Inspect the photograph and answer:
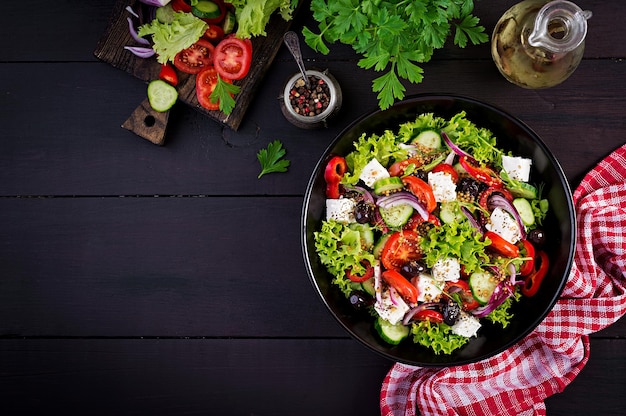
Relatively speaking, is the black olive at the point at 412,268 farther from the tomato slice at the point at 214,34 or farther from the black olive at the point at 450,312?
the tomato slice at the point at 214,34

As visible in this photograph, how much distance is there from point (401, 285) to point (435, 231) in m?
0.21

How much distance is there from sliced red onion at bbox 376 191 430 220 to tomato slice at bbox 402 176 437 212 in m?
0.01

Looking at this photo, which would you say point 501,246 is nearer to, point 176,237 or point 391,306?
point 391,306

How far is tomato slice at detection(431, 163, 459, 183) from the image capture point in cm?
187

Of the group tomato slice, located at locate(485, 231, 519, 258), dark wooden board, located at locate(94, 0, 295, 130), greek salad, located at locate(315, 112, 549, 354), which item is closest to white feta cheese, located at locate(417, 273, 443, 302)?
greek salad, located at locate(315, 112, 549, 354)

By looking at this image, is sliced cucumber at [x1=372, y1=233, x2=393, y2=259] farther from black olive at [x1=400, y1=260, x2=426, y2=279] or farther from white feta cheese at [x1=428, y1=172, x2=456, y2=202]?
white feta cheese at [x1=428, y1=172, x2=456, y2=202]

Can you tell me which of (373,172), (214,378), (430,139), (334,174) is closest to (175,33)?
(334,174)

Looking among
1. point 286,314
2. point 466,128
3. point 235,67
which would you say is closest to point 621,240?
point 466,128

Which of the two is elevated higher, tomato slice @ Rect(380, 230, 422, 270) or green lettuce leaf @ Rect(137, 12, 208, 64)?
green lettuce leaf @ Rect(137, 12, 208, 64)

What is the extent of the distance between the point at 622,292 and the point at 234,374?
1455 millimetres

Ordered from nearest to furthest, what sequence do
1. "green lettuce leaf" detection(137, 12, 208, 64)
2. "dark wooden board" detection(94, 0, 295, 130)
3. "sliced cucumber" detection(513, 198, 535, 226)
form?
1. "sliced cucumber" detection(513, 198, 535, 226)
2. "green lettuce leaf" detection(137, 12, 208, 64)
3. "dark wooden board" detection(94, 0, 295, 130)

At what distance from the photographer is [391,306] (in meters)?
1.87

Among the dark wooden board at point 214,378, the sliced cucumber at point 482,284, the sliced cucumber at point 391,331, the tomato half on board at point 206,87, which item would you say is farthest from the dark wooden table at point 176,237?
the sliced cucumber at point 482,284

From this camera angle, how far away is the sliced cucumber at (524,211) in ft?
6.25
